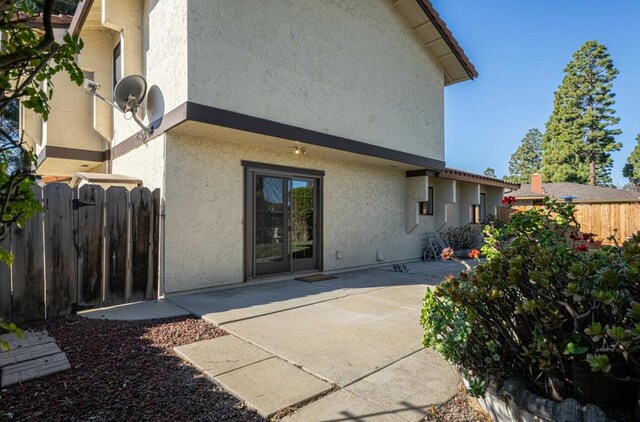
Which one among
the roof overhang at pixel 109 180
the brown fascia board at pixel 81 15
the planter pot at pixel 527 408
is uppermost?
the brown fascia board at pixel 81 15

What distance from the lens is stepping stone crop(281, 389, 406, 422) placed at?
2604 mm

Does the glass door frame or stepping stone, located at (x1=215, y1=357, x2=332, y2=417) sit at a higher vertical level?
the glass door frame

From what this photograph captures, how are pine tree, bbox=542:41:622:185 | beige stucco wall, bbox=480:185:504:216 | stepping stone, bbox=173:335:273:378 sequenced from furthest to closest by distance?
pine tree, bbox=542:41:622:185
beige stucco wall, bbox=480:185:504:216
stepping stone, bbox=173:335:273:378

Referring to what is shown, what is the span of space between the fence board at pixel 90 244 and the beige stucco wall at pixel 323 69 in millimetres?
2335

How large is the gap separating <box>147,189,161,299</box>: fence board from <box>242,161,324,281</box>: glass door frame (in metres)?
1.80

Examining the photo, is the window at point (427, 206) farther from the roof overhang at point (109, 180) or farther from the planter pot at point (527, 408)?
the planter pot at point (527, 408)

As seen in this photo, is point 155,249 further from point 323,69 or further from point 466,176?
point 466,176

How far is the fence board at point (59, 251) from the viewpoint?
5086mm

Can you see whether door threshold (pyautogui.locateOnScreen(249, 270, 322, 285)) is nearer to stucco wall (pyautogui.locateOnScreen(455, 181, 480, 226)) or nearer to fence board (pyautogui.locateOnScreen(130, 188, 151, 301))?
fence board (pyautogui.locateOnScreen(130, 188, 151, 301))

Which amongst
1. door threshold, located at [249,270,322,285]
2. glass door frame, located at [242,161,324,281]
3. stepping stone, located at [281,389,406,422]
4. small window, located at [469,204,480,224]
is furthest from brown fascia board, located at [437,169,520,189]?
stepping stone, located at [281,389,406,422]

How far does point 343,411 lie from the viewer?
2.70 m

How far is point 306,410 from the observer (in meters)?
2.72

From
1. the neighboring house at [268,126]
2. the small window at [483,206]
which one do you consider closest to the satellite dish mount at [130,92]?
the neighboring house at [268,126]

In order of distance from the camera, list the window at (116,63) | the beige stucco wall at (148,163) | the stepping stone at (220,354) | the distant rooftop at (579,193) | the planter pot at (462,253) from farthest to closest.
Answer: the distant rooftop at (579,193), the planter pot at (462,253), the window at (116,63), the beige stucco wall at (148,163), the stepping stone at (220,354)
